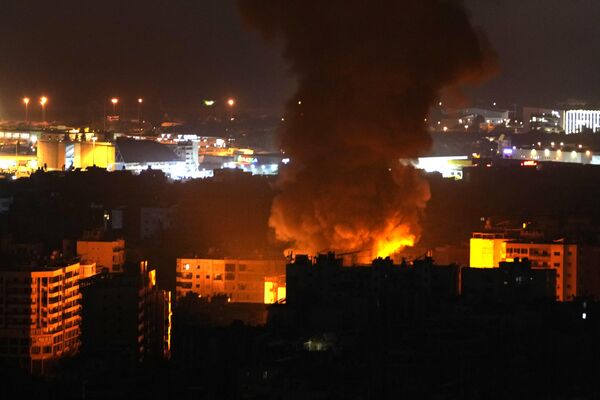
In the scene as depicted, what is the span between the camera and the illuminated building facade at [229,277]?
27.6 meters

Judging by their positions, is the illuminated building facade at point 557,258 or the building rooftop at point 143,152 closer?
the illuminated building facade at point 557,258

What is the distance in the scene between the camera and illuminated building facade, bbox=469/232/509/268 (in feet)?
91.9

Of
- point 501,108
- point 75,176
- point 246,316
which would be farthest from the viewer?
point 501,108

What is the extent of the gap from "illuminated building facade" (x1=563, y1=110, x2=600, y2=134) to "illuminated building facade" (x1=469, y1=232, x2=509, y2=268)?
3396 cm

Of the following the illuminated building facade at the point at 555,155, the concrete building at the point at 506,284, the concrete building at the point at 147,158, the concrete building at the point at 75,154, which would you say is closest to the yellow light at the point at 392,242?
the concrete building at the point at 506,284

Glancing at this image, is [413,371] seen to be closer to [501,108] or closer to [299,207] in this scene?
[299,207]

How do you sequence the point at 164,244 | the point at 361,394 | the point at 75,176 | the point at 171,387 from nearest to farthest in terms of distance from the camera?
the point at 361,394, the point at 171,387, the point at 164,244, the point at 75,176

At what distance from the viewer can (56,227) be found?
34.8 m

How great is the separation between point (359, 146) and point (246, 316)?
105 inches

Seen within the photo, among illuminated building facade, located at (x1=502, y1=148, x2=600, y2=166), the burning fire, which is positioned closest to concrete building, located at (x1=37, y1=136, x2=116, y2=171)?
illuminated building facade, located at (x1=502, y1=148, x2=600, y2=166)

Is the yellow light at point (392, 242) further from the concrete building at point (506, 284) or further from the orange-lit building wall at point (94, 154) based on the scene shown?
the orange-lit building wall at point (94, 154)

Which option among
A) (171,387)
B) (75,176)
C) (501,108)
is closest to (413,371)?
(171,387)

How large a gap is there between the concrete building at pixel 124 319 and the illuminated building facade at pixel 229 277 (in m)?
1.56

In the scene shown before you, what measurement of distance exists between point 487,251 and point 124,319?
18.4ft
